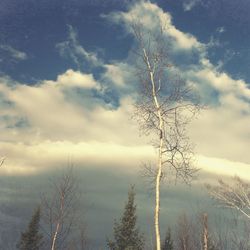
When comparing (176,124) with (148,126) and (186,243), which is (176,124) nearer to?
(148,126)

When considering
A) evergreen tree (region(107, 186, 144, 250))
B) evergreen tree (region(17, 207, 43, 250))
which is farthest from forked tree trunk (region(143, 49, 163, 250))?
evergreen tree (region(17, 207, 43, 250))

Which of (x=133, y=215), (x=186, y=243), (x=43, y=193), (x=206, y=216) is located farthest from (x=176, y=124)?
(x=186, y=243)

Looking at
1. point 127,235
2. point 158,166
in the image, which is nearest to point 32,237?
point 127,235

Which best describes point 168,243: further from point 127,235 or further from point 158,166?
point 158,166

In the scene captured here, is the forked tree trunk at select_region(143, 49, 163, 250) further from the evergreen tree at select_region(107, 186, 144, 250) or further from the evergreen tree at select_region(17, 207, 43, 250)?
the evergreen tree at select_region(17, 207, 43, 250)

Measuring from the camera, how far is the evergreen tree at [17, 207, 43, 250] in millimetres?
44719

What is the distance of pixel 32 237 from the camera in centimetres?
4559

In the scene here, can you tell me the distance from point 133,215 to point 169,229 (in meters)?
12.8

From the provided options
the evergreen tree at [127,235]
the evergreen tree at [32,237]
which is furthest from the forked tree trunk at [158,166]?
the evergreen tree at [32,237]

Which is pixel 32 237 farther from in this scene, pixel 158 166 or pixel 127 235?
pixel 158 166

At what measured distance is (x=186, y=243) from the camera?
171 feet

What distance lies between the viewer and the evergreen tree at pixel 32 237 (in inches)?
1761

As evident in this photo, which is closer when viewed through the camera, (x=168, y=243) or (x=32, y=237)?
(x=32, y=237)

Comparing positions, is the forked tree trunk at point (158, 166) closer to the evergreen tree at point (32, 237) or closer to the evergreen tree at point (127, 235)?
the evergreen tree at point (127, 235)
